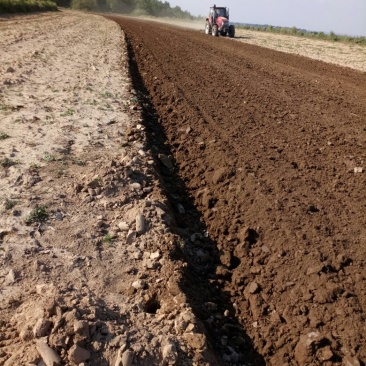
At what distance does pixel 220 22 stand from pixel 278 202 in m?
26.8

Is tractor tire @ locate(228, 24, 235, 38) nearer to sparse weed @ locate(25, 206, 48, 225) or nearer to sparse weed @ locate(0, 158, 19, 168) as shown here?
sparse weed @ locate(0, 158, 19, 168)

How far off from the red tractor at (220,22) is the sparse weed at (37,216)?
27448 mm

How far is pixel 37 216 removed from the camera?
4375 millimetres

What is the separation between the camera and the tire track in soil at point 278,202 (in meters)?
3.60

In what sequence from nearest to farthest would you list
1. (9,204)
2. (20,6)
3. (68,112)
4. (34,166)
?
(9,204), (34,166), (68,112), (20,6)

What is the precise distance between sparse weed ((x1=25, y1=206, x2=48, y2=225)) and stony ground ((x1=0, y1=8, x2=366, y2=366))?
0.6 inches

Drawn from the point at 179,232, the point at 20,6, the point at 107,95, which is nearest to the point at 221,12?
the point at 20,6

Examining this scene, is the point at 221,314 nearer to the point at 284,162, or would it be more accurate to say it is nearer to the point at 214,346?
the point at 214,346

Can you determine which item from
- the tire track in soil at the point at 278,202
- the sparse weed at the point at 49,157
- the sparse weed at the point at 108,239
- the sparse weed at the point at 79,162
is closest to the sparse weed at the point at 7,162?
the sparse weed at the point at 49,157

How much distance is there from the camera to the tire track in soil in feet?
11.8

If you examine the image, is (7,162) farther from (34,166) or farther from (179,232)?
(179,232)

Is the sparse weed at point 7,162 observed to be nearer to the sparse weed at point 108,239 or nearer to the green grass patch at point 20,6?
the sparse weed at point 108,239

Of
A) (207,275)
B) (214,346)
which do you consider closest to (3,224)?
(207,275)

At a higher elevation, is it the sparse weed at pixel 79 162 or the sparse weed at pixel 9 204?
the sparse weed at pixel 9 204
